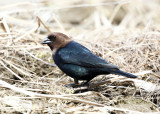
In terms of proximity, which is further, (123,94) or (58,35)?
(58,35)

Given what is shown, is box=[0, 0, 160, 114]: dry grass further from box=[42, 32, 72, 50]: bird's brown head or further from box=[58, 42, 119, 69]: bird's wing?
box=[42, 32, 72, 50]: bird's brown head

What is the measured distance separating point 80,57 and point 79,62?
0.07 metres

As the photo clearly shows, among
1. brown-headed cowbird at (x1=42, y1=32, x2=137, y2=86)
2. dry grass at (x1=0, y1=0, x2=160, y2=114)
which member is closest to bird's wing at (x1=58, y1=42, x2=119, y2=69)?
brown-headed cowbird at (x1=42, y1=32, x2=137, y2=86)

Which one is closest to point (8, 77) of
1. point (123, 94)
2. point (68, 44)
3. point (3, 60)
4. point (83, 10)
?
point (3, 60)

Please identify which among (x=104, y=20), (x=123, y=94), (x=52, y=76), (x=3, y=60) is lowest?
(x=123, y=94)

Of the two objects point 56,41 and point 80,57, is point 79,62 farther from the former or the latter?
point 56,41

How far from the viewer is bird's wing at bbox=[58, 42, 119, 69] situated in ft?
12.9

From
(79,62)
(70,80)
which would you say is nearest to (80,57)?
(79,62)

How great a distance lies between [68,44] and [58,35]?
0.23 metres

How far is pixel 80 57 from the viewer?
407cm

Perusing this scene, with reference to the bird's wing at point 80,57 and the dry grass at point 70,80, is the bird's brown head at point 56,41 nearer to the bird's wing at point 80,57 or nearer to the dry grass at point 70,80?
the bird's wing at point 80,57

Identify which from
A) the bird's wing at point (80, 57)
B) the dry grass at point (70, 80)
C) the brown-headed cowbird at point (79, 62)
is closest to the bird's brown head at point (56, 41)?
the brown-headed cowbird at point (79, 62)

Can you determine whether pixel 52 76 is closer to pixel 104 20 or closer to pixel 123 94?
pixel 123 94

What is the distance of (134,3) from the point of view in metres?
9.52
